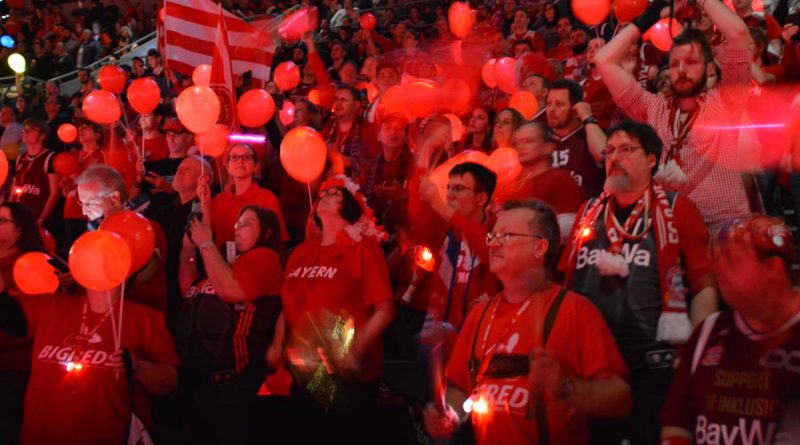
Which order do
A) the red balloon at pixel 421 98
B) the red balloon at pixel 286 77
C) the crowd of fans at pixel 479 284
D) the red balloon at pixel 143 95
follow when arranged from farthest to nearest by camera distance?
1. the red balloon at pixel 286 77
2. the red balloon at pixel 143 95
3. the red balloon at pixel 421 98
4. the crowd of fans at pixel 479 284

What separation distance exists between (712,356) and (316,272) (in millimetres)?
1984

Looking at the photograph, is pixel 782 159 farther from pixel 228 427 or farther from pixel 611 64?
pixel 228 427

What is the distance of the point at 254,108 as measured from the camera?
21.5ft

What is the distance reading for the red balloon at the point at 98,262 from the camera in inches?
145

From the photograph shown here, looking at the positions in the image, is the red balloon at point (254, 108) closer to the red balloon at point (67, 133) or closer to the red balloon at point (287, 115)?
the red balloon at point (287, 115)

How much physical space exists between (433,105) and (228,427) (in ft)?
8.62

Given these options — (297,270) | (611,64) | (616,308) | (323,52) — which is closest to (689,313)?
(616,308)

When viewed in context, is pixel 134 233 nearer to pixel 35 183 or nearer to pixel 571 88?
pixel 571 88

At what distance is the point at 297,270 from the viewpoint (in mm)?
4148

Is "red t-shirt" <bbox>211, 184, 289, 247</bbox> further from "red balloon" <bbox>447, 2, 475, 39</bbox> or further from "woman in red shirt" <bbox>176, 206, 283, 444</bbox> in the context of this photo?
"red balloon" <bbox>447, 2, 475, 39</bbox>

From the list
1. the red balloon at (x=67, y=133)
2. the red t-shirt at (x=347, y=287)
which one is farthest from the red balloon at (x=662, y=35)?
the red balloon at (x=67, y=133)

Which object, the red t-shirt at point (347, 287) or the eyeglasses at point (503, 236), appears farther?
the red t-shirt at point (347, 287)

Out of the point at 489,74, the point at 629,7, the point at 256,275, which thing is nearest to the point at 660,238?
the point at 256,275

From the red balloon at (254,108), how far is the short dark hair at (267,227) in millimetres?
2260
